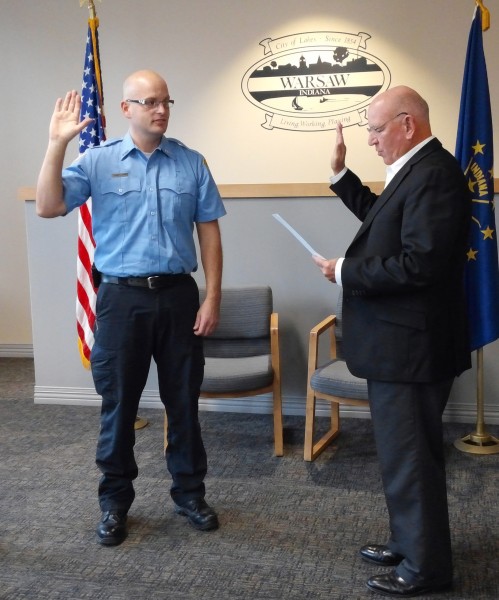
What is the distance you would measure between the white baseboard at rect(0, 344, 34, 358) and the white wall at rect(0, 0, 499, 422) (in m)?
0.01

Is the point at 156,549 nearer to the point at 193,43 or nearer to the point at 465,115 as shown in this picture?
the point at 465,115

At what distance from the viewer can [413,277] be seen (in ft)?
8.13

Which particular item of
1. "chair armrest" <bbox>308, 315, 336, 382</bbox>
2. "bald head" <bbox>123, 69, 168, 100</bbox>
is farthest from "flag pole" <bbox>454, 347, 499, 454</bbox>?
"bald head" <bbox>123, 69, 168, 100</bbox>

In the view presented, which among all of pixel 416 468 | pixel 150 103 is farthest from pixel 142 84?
pixel 416 468

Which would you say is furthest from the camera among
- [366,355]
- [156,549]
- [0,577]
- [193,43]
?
[193,43]

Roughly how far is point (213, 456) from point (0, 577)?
4.91 feet

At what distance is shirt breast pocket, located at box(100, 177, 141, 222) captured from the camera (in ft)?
10.0

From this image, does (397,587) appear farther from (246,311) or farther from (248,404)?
(248,404)

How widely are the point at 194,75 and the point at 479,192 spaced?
290 cm

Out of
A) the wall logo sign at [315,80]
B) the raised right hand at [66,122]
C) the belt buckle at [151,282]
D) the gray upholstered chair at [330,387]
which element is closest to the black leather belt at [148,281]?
the belt buckle at [151,282]

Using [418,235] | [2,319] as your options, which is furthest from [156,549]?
[2,319]

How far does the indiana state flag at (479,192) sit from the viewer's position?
390 centimetres

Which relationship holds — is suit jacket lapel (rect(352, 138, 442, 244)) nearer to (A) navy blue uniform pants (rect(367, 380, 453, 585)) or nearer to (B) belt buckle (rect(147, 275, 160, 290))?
(A) navy blue uniform pants (rect(367, 380, 453, 585))

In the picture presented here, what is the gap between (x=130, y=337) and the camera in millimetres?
3082
